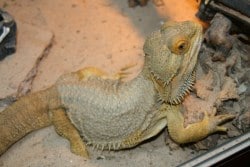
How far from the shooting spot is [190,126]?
1.98 meters

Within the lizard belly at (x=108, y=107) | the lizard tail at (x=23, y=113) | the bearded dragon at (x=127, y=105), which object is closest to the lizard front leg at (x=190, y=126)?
the bearded dragon at (x=127, y=105)

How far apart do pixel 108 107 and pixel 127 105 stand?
9 centimetres

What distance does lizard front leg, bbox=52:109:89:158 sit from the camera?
6.75ft

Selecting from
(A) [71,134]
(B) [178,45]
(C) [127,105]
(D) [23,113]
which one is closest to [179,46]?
(B) [178,45]

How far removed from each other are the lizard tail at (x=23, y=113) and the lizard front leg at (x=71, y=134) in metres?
0.07

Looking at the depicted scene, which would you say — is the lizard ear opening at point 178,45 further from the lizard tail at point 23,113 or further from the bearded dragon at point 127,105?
the lizard tail at point 23,113

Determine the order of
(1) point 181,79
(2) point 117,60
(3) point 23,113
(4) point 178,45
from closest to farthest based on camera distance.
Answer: (4) point 178,45
(1) point 181,79
(3) point 23,113
(2) point 117,60

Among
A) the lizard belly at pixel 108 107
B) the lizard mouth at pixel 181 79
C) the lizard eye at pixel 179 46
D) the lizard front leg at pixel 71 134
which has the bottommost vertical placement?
the lizard front leg at pixel 71 134

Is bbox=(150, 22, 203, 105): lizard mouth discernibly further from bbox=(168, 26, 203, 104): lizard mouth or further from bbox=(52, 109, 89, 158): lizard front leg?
bbox=(52, 109, 89, 158): lizard front leg

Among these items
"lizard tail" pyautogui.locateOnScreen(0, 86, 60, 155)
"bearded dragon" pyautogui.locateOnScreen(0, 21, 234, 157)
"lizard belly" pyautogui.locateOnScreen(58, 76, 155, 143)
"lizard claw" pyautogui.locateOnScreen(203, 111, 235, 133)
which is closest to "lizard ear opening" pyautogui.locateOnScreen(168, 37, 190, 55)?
"bearded dragon" pyautogui.locateOnScreen(0, 21, 234, 157)

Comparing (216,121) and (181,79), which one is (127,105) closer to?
(181,79)

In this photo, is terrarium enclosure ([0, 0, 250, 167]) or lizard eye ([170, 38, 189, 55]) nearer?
lizard eye ([170, 38, 189, 55])

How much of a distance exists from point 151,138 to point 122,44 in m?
0.70

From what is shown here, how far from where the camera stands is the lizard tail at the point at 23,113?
2.06m
